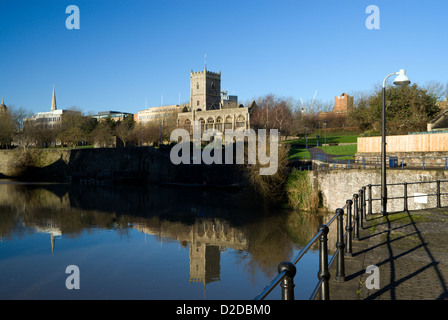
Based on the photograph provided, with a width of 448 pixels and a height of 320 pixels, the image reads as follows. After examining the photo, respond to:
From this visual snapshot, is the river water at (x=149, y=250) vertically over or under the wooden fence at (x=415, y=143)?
under

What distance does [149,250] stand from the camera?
→ 1827cm

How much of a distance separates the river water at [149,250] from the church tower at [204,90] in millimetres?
73912

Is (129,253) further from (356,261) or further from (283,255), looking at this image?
(356,261)

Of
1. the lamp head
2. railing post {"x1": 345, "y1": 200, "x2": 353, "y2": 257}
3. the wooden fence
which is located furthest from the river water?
the wooden fence

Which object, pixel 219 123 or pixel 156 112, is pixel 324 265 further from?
pixel 156 112

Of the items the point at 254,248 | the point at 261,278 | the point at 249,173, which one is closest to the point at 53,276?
the point at 261,278

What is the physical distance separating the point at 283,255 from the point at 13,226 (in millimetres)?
16872

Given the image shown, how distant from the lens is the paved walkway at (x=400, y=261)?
5.31 metres

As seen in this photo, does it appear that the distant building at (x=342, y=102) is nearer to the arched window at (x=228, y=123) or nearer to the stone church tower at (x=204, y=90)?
the arched window at (x=228, y=123)

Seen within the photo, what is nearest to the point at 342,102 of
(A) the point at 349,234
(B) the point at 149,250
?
(B) the point at 149,250

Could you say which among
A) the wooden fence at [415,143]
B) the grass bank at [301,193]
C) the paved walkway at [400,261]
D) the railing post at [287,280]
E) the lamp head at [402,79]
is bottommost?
the grass bank at [301,193]

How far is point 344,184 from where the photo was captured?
2636 cm

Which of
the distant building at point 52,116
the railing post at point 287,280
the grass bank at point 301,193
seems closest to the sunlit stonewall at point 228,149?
the grass bank at point 301,193

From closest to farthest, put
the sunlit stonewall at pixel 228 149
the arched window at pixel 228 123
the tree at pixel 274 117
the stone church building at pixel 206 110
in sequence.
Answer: the sunlit stonewall at pixel 228 149
the tree at pixel 274 117
the stone church building at pixel 206 110
the arched window at pixel 228 123
